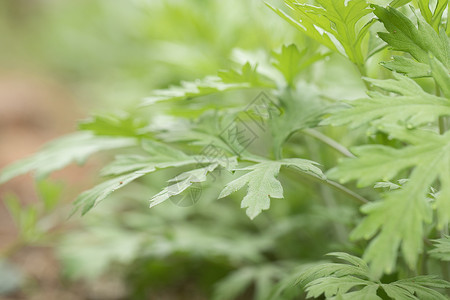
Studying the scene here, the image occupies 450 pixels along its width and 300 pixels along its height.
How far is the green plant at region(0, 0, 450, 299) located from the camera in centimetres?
62

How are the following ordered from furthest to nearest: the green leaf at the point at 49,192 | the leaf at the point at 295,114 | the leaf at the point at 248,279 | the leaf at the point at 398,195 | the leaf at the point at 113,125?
the green leaf at the point at 49,192
the leaf at the point at 248,279
the leaf at the point at 113,125
the leaf at the point at 295,114
the leaf at the point at 398,195

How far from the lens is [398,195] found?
60cm

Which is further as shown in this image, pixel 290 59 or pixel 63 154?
pixel 63 154

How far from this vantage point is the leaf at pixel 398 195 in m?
0.58

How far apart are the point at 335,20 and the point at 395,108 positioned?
224 millimetres

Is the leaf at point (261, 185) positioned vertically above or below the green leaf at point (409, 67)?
below

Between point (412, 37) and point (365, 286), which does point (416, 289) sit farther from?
point (412, 37)

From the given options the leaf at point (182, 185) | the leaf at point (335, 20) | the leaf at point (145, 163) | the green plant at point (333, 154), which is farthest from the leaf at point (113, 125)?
the leaf at point (335, 20)

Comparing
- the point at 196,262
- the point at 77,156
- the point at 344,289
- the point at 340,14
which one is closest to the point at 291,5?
the point at 340,14

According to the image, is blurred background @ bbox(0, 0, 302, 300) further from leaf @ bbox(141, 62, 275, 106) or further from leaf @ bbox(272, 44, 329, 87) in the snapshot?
leaf @ bbox(272, 44, 329, 87)

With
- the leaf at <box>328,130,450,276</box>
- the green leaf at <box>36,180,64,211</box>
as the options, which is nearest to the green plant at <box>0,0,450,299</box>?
the leaf at <box>328,130,450,276</box>

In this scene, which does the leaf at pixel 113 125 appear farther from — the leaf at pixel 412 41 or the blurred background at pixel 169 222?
the leaf at pixel 412 41

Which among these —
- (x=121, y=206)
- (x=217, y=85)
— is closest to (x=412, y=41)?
(x=217, y=85)

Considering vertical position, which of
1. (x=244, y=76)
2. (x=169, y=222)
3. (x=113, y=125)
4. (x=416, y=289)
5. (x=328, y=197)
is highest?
(x=244, y=76)
